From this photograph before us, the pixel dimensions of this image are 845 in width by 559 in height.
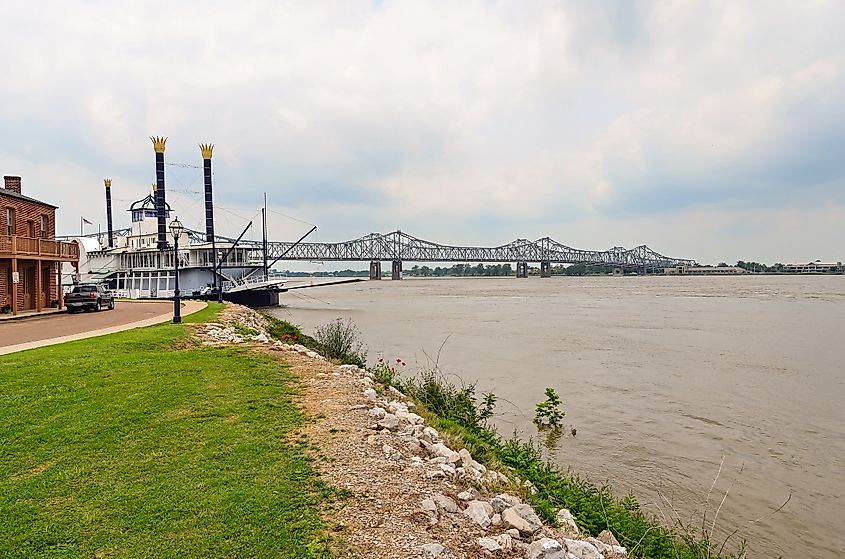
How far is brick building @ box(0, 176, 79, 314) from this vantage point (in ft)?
78.8

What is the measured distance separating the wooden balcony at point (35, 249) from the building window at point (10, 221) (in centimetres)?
73

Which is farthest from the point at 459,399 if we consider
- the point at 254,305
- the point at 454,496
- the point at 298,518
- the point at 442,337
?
the point at 254,305

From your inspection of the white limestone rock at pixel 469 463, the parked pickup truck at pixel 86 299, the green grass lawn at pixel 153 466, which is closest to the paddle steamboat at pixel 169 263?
the parked pickup truck at pixel 86 299

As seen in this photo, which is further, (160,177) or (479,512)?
(160,177)

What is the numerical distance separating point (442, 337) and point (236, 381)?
18747mm

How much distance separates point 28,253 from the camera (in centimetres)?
2505

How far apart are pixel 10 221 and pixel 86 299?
491 cm

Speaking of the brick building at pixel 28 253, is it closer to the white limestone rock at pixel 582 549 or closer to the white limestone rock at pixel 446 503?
the white limestone rock at pixel 446 503

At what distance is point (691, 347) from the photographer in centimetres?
2439

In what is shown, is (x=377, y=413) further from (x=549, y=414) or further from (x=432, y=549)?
(x=549, y=414)

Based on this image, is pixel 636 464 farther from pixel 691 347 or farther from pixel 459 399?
pixel 691 347

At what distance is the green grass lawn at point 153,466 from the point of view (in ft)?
14.8

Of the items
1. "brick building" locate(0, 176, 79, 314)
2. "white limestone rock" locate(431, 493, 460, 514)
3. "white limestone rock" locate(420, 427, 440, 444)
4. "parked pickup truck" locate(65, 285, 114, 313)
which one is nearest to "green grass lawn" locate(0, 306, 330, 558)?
"white limestone rock" locate(431, 493, 460, 514)

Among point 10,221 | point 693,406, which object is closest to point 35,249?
point 10,221
